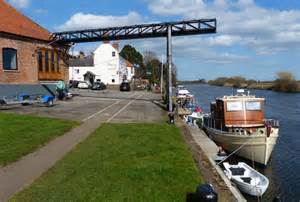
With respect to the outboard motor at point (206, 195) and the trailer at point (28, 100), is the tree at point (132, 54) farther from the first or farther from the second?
the outboard motor at point (206, 195)

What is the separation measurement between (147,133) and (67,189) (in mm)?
9201

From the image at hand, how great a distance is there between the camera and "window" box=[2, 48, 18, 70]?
1210 inches

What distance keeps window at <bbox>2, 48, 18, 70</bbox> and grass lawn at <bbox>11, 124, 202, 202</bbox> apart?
57.9 ft

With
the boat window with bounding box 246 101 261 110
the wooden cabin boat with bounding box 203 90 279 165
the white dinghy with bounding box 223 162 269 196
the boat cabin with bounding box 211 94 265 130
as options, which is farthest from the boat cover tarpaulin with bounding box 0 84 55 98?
the white dinghy with bounding box 223 162 269 196

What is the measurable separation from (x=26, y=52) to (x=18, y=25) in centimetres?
257

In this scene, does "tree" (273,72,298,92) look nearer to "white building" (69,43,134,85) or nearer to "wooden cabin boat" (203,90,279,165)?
"white building" (69,43,134,85)

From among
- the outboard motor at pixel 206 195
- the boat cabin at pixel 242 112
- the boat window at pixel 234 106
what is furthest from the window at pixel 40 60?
the outboard motor at pixel 206 195

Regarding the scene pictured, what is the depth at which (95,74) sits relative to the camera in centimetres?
8825

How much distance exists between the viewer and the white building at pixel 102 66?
88.2m

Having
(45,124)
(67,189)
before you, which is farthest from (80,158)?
(45,124)

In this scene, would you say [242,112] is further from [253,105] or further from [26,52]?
[26,52]

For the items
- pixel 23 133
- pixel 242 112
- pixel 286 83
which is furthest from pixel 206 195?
pixel 286 83

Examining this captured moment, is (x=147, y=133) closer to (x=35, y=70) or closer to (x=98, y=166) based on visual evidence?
(x=98, y=166)

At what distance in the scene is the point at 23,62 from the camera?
108 ft
